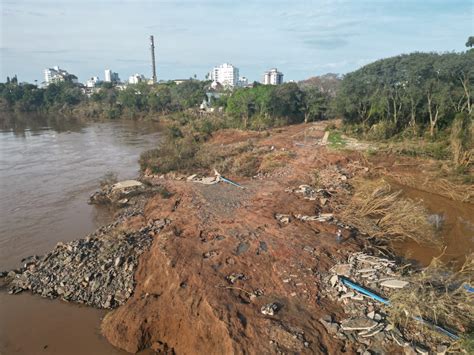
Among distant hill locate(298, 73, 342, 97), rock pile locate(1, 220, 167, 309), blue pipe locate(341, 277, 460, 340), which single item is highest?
distant hill locate(298, 73, 342, 97)

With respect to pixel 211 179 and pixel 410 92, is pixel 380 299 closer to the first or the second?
pixel 211 179

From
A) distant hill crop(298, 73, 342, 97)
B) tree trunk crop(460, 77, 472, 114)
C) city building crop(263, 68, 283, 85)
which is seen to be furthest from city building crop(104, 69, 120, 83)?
tree trunk crop(460, 77, 472, 114)

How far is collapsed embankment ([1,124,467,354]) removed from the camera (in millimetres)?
4953

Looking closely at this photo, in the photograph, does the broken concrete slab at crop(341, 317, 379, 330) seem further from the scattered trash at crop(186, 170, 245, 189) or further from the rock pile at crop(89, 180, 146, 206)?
the rock pile at crop(89, 180, 146, 206)

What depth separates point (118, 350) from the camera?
5.91 metres

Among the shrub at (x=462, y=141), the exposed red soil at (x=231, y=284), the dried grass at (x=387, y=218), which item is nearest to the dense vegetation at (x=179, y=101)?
the shrub at (x=462, y=141)

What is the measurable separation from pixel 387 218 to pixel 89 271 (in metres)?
7.58

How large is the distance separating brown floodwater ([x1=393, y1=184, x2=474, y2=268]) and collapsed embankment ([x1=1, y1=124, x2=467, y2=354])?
Result: 1.10m

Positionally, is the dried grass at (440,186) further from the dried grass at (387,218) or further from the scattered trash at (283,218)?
the scattered trash at (283,218)

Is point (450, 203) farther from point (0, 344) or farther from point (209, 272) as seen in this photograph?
point (0, 344)

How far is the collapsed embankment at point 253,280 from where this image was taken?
16.3ft

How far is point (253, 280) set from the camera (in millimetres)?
6246

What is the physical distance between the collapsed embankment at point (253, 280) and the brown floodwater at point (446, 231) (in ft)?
3.59

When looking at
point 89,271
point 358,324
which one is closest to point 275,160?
point 89,271
